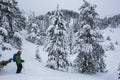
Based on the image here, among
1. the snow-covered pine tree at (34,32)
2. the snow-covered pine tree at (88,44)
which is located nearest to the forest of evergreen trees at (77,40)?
the snow-covered pine tree at (88,44)

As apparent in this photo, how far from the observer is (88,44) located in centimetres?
2284

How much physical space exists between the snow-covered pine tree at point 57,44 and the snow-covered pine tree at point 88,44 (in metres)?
2.04

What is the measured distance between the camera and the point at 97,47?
2319 cm

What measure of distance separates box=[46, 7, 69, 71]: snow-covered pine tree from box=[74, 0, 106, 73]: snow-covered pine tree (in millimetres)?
2038

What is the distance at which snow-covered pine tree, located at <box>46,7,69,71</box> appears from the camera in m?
22.0

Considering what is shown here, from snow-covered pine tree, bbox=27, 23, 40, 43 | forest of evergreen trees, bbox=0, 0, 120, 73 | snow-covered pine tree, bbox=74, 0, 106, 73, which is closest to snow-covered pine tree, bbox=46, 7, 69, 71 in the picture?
forest of evergreen trees, bbox=0, 0, 120, 73

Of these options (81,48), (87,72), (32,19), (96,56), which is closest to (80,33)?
(81,48)

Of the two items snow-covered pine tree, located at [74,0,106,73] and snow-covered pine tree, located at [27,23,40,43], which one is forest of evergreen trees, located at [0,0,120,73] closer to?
snow-covered pine tree, located at [74,0,106,73]

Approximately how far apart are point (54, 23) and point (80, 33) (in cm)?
366

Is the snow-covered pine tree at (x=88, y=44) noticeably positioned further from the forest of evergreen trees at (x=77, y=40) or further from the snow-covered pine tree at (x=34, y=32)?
the snow-covered pine tree at (x=34, y=32)

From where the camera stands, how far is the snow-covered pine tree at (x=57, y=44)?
22.0 m

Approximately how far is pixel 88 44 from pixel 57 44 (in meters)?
3.92

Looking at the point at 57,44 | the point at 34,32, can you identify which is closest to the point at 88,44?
the point at 57,44

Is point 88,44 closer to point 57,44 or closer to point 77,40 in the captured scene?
point 77,40
